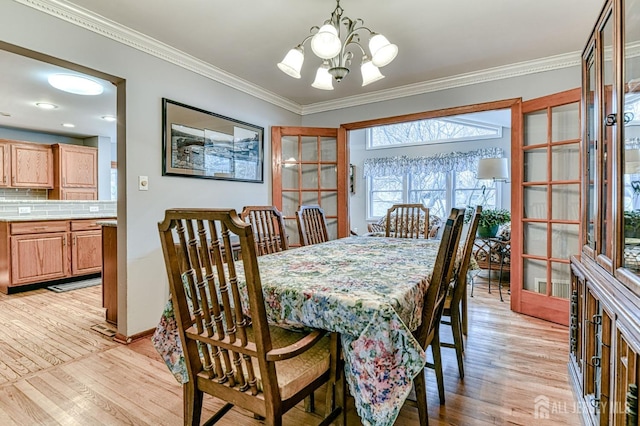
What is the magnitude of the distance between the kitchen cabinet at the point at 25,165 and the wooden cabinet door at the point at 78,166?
0.85 ft

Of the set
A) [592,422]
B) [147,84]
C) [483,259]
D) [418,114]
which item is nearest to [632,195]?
[592,422]

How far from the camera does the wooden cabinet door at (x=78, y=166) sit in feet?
18.1

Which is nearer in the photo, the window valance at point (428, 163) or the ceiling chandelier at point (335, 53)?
the ceiling chandelier at point (335, 53)

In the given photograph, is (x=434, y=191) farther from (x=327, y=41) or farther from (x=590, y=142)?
(x=327, y=41)

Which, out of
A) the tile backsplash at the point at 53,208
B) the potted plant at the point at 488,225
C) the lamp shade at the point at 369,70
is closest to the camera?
the lamp shade at the point at 369,70

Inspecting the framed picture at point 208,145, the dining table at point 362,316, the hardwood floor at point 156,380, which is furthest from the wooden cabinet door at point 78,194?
the dining table at point 362,316

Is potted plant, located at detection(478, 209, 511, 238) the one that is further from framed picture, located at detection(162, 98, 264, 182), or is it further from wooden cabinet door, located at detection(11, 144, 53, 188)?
wooden cabinet door, located at detection(11, 144, 53, 188)

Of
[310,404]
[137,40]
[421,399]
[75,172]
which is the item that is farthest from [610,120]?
[75,172]

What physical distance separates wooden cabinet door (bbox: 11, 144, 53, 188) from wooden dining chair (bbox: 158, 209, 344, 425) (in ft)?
19.2

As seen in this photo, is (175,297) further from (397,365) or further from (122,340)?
(122,340)

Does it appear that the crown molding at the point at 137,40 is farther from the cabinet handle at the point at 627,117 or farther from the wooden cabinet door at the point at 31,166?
the wooden cabinet door at the point at 31,166

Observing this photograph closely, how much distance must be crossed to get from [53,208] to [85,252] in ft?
2.72

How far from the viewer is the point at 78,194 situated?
573 cm

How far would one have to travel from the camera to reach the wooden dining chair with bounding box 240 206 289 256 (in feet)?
7.20
